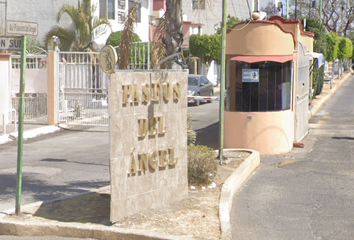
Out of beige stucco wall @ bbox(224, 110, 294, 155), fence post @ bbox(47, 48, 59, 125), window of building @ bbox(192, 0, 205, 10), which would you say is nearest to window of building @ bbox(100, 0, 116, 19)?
fence post @ bbox(47, 48, 59, 125)

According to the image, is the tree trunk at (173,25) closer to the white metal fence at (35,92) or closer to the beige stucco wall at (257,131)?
the beige stucco wall at (257,131)

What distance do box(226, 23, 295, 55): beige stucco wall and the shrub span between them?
451 cm

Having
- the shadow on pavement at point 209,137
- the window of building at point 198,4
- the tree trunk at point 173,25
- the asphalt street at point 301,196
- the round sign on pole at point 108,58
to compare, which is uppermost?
the window of building at point 198,4

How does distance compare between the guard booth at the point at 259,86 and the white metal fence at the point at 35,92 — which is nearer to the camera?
the guard booth at the point at 259,86

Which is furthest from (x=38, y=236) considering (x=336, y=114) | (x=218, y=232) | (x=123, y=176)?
(x=336, y=114)

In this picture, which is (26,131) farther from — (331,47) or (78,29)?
(331,47)

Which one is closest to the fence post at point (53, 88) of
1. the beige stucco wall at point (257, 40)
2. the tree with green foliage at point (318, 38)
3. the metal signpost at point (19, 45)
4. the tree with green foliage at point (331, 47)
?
the beige stucco wall at point (257, 40)

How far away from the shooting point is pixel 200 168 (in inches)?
378

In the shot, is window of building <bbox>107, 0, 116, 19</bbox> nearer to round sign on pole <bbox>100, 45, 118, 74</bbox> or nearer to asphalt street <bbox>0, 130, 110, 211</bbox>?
asphalt street <bbox>0, 130, 110, 211</bbox>

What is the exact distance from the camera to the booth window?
13.8 meters

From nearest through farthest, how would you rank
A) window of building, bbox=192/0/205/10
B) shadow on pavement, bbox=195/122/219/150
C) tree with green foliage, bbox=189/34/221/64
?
window of building, bbox=192/0/205/10
shadow on pavement, bbox=195/122/219/150
tree with green foliage, bbox=189/34/221/64

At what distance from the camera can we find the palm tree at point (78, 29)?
27.9 m

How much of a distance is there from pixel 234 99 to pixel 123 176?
7.02m

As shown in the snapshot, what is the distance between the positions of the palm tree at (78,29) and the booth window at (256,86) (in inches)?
571
